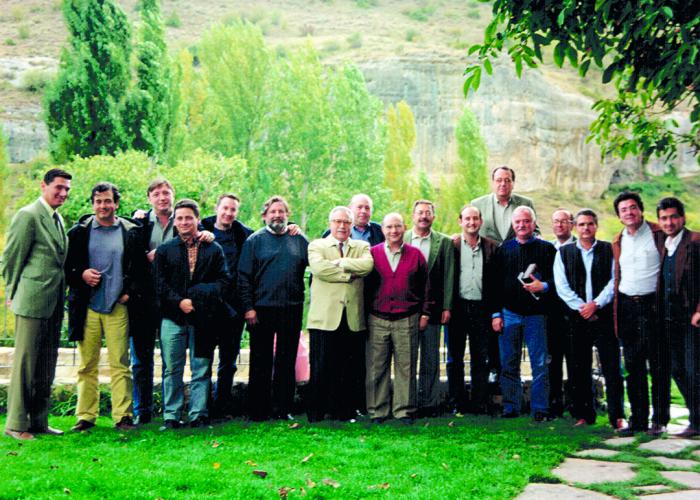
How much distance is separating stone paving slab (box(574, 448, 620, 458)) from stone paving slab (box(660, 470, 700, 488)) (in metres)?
0.57

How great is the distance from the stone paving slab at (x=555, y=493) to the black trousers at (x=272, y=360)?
2785mm

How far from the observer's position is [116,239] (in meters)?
6.41

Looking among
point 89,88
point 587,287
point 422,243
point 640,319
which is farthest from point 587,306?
point 89,88

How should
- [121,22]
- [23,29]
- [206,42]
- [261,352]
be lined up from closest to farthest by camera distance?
[261,352] < [121,22] < [206,42] < [23,29]

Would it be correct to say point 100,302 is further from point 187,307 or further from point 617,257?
point 617,257

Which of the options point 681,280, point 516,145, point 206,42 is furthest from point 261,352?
point 516,145

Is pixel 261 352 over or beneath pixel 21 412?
over

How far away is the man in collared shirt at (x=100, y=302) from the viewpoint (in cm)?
630

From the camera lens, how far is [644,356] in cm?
648

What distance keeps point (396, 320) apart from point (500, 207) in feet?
5.67

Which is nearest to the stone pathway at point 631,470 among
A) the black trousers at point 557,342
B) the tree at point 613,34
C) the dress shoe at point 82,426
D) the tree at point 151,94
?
the black trousers at point 557,342

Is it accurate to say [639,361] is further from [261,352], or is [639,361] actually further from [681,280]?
[261,352]

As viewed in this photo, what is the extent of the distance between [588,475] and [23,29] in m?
64.0

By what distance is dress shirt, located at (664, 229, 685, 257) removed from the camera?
6.37 m
